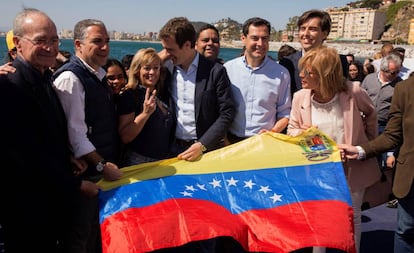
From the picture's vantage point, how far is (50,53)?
2.26m

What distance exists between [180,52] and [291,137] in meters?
1.14

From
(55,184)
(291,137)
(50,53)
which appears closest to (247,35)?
(291,137)

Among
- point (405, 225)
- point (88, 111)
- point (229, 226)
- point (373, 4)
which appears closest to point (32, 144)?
point (88, 111)

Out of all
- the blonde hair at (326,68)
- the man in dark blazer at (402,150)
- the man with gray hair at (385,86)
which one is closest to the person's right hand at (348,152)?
the man in dark blazer at (402,150)

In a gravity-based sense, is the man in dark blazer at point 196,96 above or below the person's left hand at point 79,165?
above

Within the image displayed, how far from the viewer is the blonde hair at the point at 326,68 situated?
2713mm

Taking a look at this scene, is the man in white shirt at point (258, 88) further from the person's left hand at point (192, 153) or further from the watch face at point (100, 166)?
the watch face at point (100, 166)

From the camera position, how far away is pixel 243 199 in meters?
2.67

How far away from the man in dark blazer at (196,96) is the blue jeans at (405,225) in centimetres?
146

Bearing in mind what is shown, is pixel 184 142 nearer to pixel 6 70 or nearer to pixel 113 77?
pixel 113 77

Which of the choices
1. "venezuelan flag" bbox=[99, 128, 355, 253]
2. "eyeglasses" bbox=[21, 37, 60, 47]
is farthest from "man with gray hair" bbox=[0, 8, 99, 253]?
"venezuelan flag" bbox=[99, 128, 355, 253]

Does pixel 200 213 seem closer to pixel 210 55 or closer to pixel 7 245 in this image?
pixel 7 245

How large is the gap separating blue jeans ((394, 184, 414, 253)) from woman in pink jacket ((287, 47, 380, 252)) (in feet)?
0.96

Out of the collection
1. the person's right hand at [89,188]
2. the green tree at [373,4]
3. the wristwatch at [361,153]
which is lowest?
the person's right hand at [89,188]
